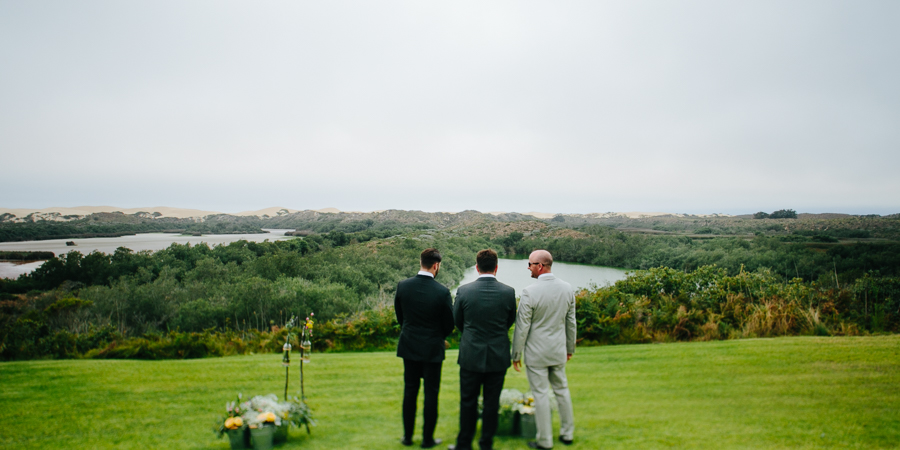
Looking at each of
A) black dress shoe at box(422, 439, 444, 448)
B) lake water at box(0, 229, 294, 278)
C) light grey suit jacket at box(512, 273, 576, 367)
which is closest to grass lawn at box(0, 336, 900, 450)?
black dress shoe at box(422, 439, 444, 448)

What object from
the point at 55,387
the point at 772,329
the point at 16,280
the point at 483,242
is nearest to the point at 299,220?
the point at 483,242

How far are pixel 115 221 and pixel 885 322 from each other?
153 feet

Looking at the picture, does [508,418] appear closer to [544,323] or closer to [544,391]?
[544,391]

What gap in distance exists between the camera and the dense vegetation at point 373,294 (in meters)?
9.37

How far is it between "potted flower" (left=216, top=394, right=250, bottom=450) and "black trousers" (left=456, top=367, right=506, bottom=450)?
231 cm

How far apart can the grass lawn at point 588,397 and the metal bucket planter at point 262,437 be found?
0.74 feet

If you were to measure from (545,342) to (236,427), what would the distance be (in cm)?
340

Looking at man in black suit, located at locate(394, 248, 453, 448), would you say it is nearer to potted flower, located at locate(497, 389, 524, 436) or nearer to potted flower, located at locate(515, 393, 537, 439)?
potted flower, located at locate(497, 389, 524, 436)

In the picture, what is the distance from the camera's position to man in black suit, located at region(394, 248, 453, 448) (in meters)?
3.95

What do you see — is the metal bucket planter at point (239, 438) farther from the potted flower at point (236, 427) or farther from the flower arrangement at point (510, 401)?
the flower arrangement at point (510, 401)

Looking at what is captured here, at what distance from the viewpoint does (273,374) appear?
722 centimetres

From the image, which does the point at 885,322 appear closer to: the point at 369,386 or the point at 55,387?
the point at 369,386

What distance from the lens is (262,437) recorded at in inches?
159

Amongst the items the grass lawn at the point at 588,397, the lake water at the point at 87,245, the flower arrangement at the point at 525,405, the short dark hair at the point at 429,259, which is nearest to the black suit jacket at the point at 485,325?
the short dark hair at the point at 429,259
